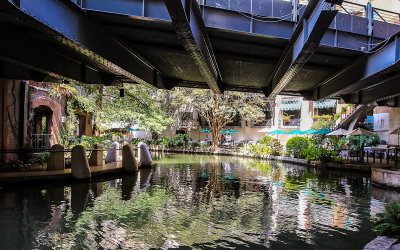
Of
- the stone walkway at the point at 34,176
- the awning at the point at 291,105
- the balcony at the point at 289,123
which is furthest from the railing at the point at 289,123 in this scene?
the stone walkway at the point at 34,176

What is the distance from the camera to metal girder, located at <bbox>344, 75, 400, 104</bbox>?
1134 centimetres

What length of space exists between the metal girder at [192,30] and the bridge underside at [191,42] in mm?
24

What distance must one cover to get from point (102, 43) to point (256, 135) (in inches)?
1866

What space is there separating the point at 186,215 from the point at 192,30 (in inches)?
201

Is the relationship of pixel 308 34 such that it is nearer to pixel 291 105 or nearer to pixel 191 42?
pixel 191 42

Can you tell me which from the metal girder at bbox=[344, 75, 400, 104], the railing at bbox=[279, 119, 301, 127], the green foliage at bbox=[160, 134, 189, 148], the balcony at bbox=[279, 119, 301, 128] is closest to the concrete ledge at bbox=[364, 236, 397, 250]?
the metal girder at bbox=[344, 75, 400, 104]

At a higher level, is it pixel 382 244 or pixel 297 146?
pixel 297 146

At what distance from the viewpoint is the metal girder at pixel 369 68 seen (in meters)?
8.27

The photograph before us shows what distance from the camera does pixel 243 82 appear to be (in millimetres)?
14547

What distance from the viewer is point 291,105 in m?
46.1

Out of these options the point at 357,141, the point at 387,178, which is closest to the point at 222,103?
the point at 357,141

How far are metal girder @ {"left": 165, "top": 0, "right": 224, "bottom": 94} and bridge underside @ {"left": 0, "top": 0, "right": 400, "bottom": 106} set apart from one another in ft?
0.08

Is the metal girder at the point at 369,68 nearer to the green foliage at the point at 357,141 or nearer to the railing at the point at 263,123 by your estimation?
the green foliage at the point at 357,141

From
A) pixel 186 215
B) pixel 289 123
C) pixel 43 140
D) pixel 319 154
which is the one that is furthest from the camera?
pixel 289 123
